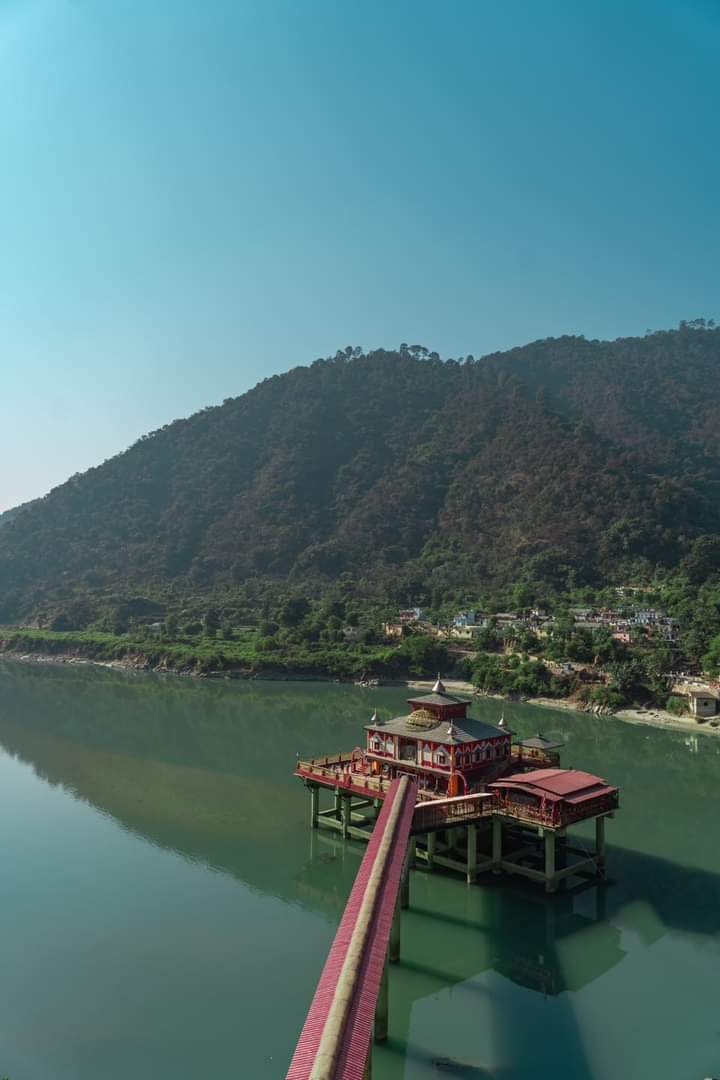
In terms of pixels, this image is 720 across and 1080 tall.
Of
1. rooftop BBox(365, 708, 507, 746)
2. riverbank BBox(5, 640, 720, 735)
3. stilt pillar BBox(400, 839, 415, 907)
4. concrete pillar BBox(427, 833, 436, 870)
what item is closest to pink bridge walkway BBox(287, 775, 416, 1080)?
stilt pillar BBox(400, 839, 415, 907)

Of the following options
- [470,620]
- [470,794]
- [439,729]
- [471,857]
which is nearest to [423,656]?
[470,620]

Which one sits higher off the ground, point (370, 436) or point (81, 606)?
point (370, 436)

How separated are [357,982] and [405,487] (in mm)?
121972

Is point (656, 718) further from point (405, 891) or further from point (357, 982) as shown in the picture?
point (357, 982)

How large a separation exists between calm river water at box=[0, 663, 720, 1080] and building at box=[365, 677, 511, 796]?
2956 millimetres

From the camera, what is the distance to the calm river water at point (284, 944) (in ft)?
50.0

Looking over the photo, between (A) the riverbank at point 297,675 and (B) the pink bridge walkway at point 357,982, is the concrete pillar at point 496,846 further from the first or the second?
(A) the riverbank at point 297,675

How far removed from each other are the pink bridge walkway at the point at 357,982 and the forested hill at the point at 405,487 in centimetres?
7738

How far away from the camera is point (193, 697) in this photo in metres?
66.2

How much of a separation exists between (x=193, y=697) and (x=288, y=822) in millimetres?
38373

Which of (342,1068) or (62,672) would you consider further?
(62,672)

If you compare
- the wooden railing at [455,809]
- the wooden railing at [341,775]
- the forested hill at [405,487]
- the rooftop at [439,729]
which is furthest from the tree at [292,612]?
the wooden railing at [455,809]

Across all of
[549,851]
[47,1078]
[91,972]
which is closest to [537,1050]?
[549,851]

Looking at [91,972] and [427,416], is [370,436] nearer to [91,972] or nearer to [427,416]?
[427,416]
